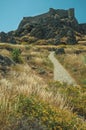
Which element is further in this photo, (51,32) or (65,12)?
(65,12)

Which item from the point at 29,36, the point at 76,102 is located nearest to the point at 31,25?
the point at 29,36

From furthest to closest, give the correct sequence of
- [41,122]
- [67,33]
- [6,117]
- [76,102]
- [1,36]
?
1. [67,33]
2. [1,36]
3. [76,102]
4. [41,122]
5. [6,117]

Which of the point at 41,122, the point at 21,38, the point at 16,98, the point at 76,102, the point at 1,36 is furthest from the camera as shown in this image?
the point at 21,38

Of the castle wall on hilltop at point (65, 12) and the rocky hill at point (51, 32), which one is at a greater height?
the castle wall on hilltop at point (65, 12)

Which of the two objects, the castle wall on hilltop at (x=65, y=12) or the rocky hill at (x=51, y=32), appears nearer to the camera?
the rocky hill at (x=51, y=32)

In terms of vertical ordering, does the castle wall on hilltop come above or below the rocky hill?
above

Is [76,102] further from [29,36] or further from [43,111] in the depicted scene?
[29,36]

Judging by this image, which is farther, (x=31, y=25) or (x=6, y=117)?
(x=31, y=25)

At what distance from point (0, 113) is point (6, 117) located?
6.1 inches

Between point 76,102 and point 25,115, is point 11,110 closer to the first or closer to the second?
point 25,115

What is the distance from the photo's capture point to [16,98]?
8555mm

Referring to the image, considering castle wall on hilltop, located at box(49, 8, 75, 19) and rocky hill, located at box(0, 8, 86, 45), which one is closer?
rocky hill, located at box(0, 8, 86, 45)

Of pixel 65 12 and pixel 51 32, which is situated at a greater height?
pixel 65 12

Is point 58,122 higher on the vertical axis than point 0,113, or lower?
lower
